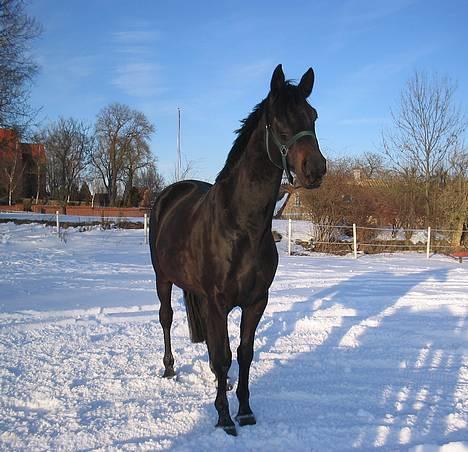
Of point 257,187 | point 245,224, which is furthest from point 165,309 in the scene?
point 257,187

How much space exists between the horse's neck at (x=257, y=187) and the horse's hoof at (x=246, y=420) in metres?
1.35

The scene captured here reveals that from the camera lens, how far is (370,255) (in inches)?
703

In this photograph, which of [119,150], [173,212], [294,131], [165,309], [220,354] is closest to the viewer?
[294,131]

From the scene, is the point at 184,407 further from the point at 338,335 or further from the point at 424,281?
the point at 424,281

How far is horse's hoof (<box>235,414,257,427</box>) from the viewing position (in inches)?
126

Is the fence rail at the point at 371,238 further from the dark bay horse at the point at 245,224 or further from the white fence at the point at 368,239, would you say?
the dark bay horse at the point at 245,224

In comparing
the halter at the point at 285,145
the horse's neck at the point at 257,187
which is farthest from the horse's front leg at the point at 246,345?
the halter at the point at 285,145

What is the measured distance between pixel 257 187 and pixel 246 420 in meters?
1.68

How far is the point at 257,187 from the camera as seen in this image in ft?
10.3

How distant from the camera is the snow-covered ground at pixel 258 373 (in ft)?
9.71

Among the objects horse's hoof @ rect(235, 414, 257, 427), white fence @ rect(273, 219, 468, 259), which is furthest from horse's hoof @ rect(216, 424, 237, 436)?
white fence @ rect(273, 219, 468, 259)

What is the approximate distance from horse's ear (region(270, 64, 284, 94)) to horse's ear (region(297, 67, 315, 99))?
17 centimetres

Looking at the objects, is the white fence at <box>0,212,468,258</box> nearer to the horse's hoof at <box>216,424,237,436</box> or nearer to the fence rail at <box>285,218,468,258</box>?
the fence rail at <box>285,218,468,258</box>

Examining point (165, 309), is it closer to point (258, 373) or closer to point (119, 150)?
point (258, 373)
